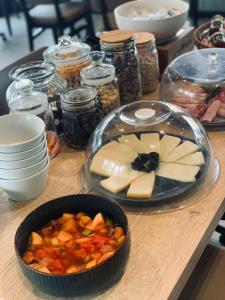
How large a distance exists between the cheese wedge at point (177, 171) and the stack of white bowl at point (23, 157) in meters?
0.23

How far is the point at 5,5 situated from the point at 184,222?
4.13 m

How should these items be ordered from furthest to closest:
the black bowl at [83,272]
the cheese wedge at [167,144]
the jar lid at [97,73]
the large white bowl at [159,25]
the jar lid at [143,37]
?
the large white bowl at [159,25] < the jar lid at [143,37] < the jar lid at [97,73] < the cheese wedge at [167,144] < the black bowl at [83,272]

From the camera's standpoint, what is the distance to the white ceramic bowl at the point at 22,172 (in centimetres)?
84

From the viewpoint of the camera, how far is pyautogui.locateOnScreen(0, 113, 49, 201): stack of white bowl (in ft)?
2.71

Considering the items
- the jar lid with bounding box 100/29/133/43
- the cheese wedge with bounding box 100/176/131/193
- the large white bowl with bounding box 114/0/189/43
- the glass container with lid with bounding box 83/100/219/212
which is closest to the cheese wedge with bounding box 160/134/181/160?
the glass container with lid with bounding box 83/100/219/212

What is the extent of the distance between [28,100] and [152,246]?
1.47 feet

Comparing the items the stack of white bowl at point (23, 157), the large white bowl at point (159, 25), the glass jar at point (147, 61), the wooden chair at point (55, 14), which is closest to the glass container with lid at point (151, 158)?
the stack of white bowl at point (23, 157)

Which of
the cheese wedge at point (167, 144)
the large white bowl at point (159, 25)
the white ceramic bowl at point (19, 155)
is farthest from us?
the large white bowl at point (159, 25)

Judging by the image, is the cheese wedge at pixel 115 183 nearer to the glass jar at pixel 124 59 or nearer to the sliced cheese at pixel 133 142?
the sliced cheese at pixel 133 142

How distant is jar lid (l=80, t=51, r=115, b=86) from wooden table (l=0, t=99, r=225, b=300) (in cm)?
26

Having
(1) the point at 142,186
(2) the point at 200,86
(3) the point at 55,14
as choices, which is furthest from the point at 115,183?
(3) the point at 55,14

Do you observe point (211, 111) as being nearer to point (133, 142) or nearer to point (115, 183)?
point (133, 142)

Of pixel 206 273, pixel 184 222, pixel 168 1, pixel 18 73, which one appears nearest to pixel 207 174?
pixel 184 222

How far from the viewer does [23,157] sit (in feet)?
2.73
